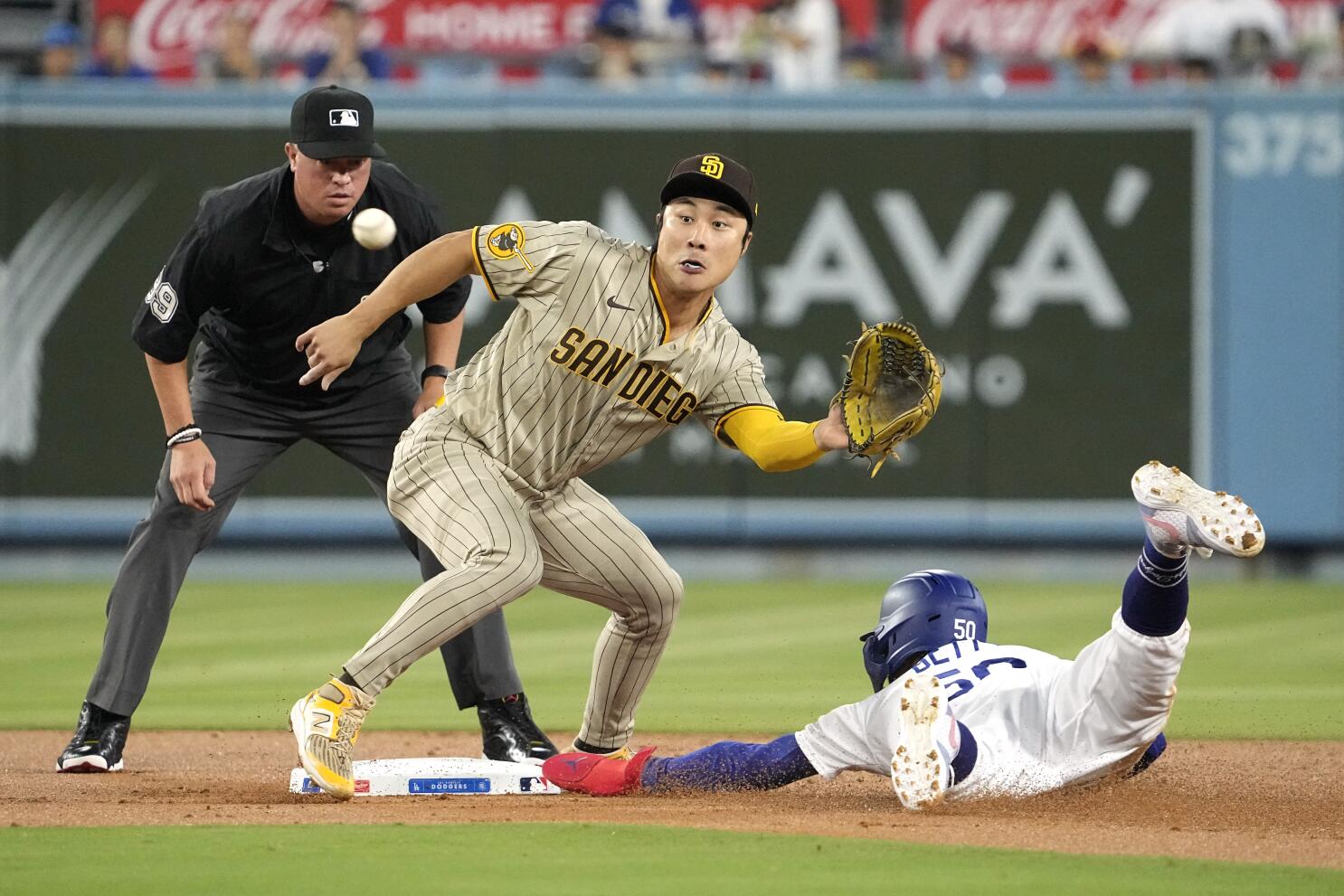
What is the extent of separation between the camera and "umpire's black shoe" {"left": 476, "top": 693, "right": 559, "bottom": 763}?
5727mm

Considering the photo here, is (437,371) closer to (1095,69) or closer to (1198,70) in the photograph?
(1095,69)

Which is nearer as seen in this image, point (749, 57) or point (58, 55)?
point (58, 55)

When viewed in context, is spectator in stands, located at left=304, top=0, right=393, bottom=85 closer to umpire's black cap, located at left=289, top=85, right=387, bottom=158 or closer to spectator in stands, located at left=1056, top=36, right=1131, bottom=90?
spectator in stands, located at left=1056, top=36, right=1131, bottom=90

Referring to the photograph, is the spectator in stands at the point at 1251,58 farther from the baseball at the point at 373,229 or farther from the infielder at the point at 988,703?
the baseball at the point at 373,229

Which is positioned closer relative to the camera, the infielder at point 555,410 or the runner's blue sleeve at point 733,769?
the infielder at point 555,410

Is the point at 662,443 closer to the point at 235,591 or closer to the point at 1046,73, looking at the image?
the point at 235,591

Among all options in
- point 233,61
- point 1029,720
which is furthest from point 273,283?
point 233,61

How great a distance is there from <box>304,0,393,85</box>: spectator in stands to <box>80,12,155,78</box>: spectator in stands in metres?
1.13

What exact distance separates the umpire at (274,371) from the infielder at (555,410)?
647 mm

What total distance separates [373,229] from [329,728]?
5.14ft

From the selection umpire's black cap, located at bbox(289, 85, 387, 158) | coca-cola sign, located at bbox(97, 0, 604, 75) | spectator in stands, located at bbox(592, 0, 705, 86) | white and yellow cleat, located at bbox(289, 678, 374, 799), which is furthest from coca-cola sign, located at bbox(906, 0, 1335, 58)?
white and yellow cleat, located at bbox(289, 678, 374, 799)

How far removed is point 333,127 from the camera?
5.44 meters

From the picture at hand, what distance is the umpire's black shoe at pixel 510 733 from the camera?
573cm

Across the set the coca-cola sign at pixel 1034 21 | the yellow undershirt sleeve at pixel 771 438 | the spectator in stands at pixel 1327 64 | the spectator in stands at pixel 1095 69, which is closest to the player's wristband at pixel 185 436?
the yellow undershirt sleeve at pixel 771 438
